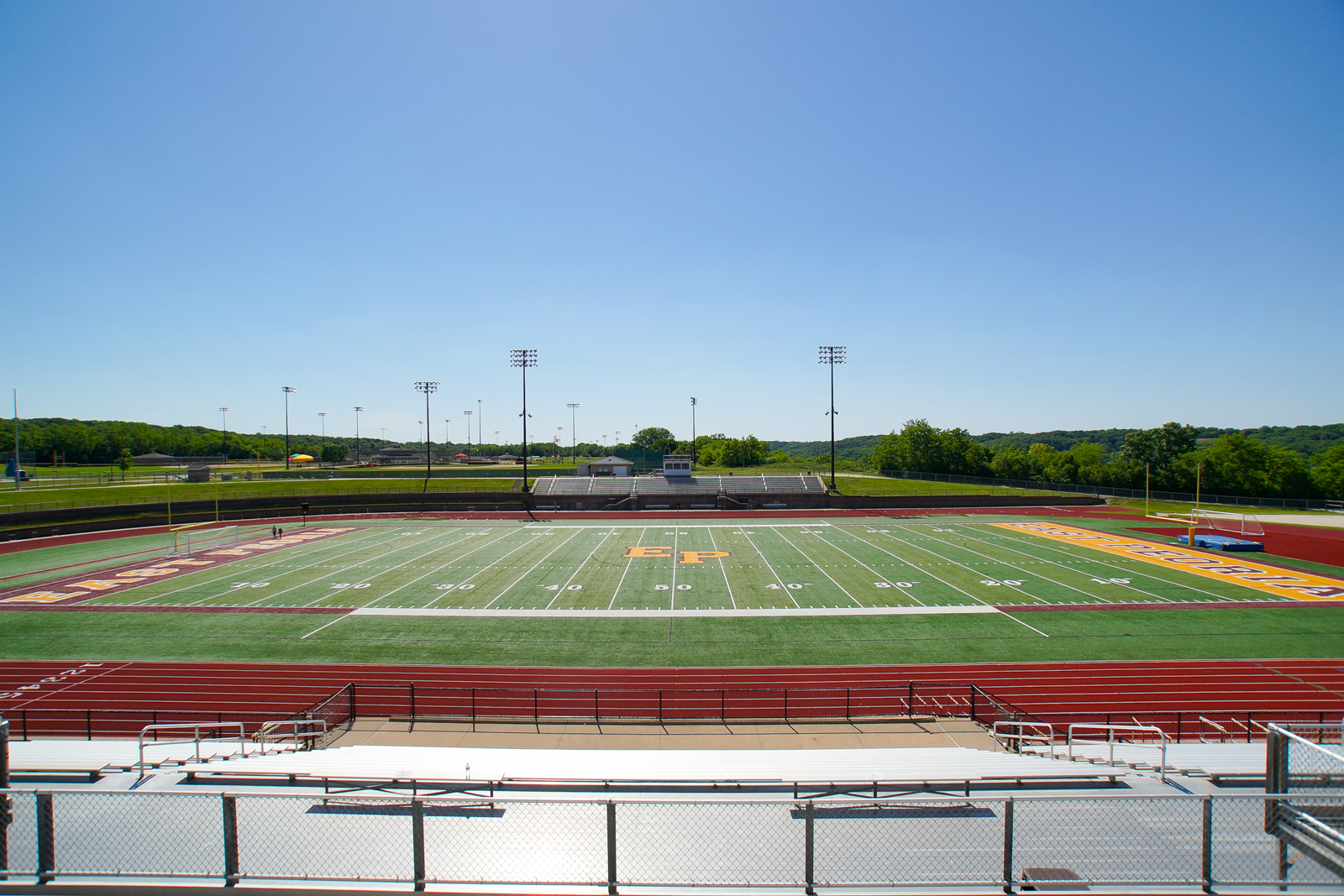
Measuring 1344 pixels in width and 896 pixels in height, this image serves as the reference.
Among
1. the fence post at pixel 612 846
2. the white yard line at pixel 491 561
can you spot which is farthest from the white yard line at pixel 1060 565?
the white yard line at pixel 491 561

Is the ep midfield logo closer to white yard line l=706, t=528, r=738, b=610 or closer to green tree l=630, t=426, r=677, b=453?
white yard line l=706, t=528, r=738, b=610

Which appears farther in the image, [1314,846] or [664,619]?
[664,619]

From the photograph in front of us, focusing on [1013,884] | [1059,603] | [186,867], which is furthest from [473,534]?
[1013,884]

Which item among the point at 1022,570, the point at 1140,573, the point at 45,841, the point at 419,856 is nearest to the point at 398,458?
the point at 1022,570

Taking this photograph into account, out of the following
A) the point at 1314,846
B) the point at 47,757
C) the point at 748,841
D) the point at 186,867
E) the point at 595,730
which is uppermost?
the point at 1314,846

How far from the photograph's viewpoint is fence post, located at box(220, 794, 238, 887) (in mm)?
4793

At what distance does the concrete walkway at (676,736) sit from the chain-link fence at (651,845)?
5249mm

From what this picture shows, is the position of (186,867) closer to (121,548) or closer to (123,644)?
(123,644)

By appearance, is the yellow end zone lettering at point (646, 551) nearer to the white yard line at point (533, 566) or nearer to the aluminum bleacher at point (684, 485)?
the white yard line at point (533, 566)

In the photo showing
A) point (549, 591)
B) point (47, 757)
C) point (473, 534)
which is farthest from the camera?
point (473, 534)

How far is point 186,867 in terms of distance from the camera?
5312mm

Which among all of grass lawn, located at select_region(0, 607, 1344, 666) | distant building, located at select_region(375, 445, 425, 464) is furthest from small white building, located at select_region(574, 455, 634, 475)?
distant building, located at select_region(375, 445, 425, 464)

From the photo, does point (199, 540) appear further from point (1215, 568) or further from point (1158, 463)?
point (1158, 463)

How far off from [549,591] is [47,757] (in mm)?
15776
